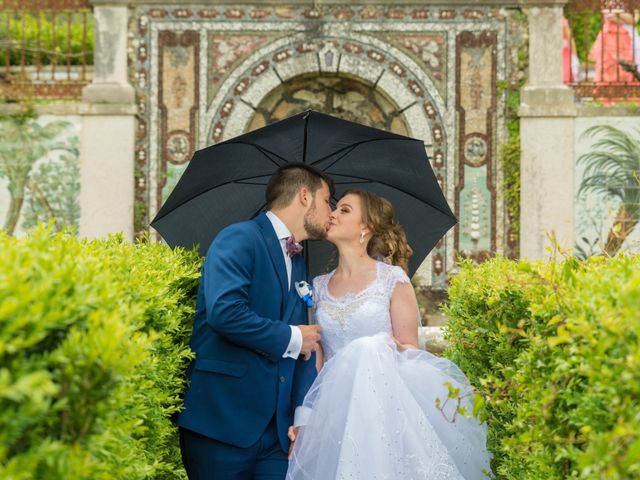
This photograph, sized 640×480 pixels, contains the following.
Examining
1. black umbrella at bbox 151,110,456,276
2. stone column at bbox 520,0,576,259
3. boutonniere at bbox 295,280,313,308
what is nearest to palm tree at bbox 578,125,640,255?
stone column at bbox 520,0,576,259

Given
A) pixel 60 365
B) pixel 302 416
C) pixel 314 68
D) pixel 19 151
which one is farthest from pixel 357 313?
pixel 19 151

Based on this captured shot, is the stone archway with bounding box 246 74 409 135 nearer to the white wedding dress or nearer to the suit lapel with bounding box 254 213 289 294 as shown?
the suit lapel with bounding box 254 213 289 294

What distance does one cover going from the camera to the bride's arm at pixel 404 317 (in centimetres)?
395

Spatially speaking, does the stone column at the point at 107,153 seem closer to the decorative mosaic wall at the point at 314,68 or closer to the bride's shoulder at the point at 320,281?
the decorative mosaic wall at the point at 314,68

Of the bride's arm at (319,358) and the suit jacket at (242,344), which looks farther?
the bride's arm at (319,358)

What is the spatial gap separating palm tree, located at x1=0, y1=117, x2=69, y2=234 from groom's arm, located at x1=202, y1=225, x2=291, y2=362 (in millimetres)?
7901

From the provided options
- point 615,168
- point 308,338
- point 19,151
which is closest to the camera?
point 308,338

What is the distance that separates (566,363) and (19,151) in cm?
964

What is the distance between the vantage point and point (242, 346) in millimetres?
3402

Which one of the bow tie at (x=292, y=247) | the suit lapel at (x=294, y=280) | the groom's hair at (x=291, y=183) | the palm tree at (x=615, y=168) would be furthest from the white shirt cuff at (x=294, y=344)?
the palm tree at (x=615, y=168)

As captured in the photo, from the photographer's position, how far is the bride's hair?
13.8 ft

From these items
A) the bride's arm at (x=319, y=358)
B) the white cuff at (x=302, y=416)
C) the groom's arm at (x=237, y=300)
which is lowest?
the white cuff at (x=302, y=416)

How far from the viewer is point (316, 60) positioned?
10766 millimetres

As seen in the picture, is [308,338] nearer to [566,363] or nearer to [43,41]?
[566,363]
